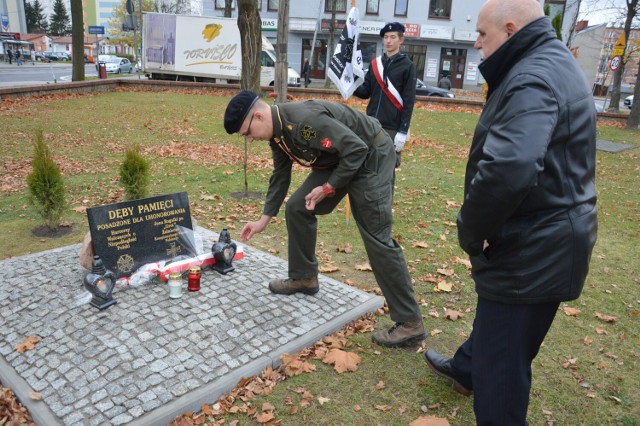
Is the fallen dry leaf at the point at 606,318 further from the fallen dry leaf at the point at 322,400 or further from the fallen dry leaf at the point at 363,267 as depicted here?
the fallen dry leaf at the point at 322,400

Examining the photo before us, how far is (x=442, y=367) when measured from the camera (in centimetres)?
→ 320

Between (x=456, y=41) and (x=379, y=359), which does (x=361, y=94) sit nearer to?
(x=379, y=359)

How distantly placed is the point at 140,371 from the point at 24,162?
7.19 meters

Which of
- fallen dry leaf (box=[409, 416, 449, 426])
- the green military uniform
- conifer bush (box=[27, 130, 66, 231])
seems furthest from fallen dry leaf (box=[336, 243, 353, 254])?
conifer bush (box=[27, 130, 66, 231])

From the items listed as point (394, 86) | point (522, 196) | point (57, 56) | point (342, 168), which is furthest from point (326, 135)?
point (57, 56)

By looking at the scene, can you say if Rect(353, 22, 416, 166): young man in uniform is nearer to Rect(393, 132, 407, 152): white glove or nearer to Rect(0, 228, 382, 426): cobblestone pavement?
Rect(393, 132, 407, 152): white glove

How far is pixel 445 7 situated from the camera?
3812 centimetres

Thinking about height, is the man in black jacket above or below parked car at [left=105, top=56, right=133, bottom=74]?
above

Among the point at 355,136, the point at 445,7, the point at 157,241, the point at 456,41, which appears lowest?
the point at 157,241

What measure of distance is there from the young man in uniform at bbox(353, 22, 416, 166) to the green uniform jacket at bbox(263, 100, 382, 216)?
2343mm

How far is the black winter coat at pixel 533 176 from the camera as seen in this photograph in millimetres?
1769

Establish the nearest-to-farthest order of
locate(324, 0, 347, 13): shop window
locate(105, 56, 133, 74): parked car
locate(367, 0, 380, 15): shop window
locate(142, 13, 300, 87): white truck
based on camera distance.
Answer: locate(142, 13, 300, 87): white truck → locate(324, 0, 347, 13): shop window → locate(367, 0, 380, 15): shop window → locate(105, 56, 133, 74): parked car

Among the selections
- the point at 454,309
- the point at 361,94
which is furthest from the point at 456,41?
the point at 454,309

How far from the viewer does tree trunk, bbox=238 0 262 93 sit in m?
7.07
